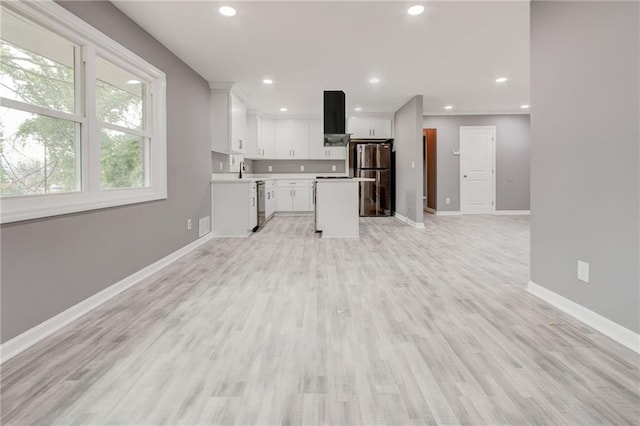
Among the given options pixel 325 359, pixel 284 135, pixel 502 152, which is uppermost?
pixel 284 135

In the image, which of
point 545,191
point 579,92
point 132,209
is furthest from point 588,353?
point 132,209

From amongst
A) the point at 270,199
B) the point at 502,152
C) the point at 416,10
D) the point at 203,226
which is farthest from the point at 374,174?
the point at 416,10

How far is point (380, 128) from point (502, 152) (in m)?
3.05

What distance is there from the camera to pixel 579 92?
2365 millimetres

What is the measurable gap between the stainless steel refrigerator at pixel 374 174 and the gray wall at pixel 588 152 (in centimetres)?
551

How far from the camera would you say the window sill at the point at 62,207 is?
2.00 metres

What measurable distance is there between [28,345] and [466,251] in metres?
4.42

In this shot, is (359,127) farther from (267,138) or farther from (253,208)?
(253,208)

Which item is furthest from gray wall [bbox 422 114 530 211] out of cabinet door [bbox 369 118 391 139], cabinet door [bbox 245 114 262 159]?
cabinet door [bbox 245 114 262 159]

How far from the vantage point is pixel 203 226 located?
5328 millimetres

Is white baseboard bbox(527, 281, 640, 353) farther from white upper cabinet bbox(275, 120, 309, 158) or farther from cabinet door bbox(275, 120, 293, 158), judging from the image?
cabinet door bbox(275, 120, 293, 158)

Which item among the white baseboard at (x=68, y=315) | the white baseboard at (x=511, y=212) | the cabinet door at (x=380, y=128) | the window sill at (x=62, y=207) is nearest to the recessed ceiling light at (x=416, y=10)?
the window sill at (x=62, y=207)

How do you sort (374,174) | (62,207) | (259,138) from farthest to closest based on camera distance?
(374,174) < (259,138) < (62,207)

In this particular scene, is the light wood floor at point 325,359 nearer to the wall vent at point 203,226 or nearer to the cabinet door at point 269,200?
the wall vent at point 203,226
